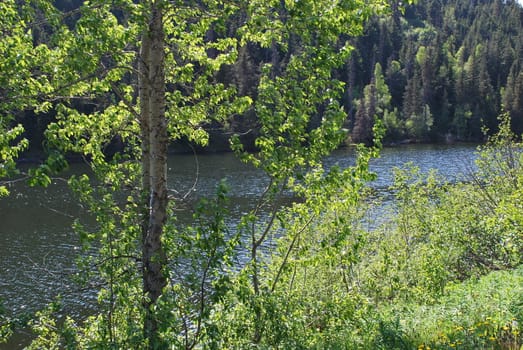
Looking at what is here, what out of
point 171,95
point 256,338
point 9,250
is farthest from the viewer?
point 9,250

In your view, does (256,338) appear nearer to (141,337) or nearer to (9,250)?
(141,337)

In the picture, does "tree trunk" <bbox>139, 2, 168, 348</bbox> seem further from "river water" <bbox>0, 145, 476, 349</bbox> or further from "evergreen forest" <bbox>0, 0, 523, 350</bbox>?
"river water" <bbox>0, 145, 476, 349</bbox>

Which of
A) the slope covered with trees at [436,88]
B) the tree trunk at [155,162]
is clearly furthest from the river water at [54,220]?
the slope covered with trees at [436,88]

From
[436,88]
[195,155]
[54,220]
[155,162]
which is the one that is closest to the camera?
[155,162]

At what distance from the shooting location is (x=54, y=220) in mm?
38188

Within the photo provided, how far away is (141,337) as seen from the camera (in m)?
6.23

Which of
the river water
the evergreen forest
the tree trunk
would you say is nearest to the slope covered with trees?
the river water

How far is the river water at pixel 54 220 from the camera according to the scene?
24.2 metres

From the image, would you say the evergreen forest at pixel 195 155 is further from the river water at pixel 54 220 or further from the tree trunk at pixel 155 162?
the river water at pixel 54 220

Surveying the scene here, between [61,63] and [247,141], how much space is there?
73.5 metres

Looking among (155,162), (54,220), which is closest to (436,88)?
(54,220)

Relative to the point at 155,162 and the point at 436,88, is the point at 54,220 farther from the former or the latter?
the point at 436,88

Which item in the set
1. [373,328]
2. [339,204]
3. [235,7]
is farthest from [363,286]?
[235,7]

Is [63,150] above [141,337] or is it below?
above
